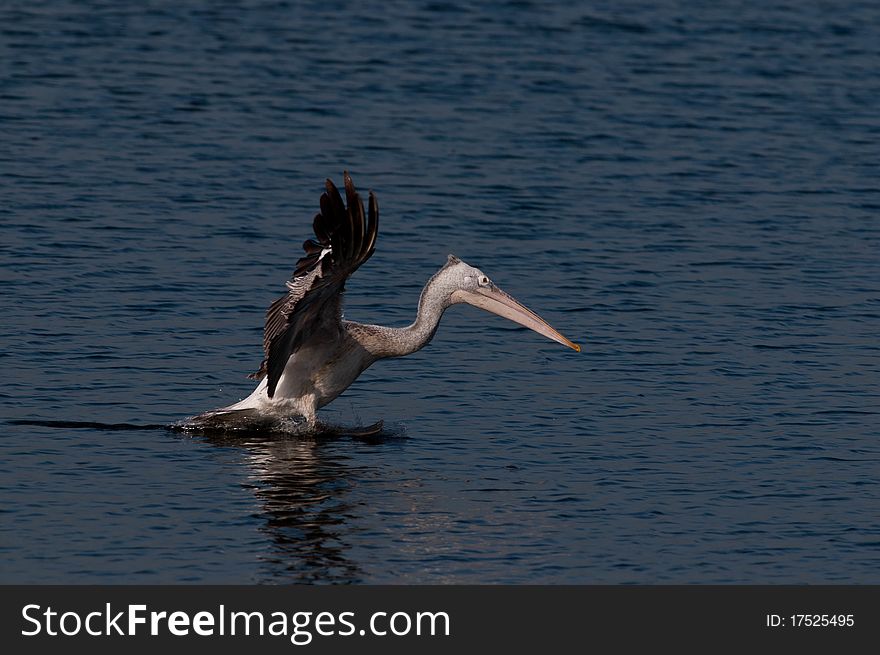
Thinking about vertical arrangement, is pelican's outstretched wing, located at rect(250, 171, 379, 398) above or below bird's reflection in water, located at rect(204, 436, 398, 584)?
above

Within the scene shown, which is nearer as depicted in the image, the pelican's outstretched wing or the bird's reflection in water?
the bird's reflection in water

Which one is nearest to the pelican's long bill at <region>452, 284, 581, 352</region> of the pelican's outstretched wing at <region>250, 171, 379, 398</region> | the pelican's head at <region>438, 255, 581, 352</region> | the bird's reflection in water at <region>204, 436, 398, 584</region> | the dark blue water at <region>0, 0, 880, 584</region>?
the pelican's head at <region>438, 255, 581, 352</region>

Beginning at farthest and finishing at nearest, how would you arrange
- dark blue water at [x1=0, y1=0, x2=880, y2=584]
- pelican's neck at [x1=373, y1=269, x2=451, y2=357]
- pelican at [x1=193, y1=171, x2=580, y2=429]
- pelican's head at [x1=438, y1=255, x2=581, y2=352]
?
pelican's head at [x1=438, y1=255, x2=581, y2=352] < pelican's neck at [x1=373, y1=269, x2=451, y2=357] < pelican at [x1=193, y1=171, x2=580, y2=429] < dark blue water at [x1=0, y1=0, x2=880, y2=584]

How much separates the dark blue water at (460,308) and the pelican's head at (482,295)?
0.68 metres

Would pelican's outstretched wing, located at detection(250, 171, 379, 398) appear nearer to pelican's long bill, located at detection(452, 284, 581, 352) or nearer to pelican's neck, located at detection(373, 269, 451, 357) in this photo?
pelican's neck, located at detection(373, 269, 451, 357)

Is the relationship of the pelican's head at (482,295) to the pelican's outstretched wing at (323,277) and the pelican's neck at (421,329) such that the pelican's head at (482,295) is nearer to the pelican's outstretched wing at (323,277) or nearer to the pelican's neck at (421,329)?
the pelican's neck at (421,329)

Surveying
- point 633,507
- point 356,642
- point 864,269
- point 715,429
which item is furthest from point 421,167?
point 356,642

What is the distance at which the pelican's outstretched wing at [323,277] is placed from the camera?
36.9ft

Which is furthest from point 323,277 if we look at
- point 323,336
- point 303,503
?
point 303,503

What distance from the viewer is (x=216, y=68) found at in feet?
82.1

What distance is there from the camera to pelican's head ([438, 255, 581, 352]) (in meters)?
13.1

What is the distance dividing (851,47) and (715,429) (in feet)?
53.3

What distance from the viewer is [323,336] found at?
41.3 ft

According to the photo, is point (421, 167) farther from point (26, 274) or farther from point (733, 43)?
point (733, 43)
